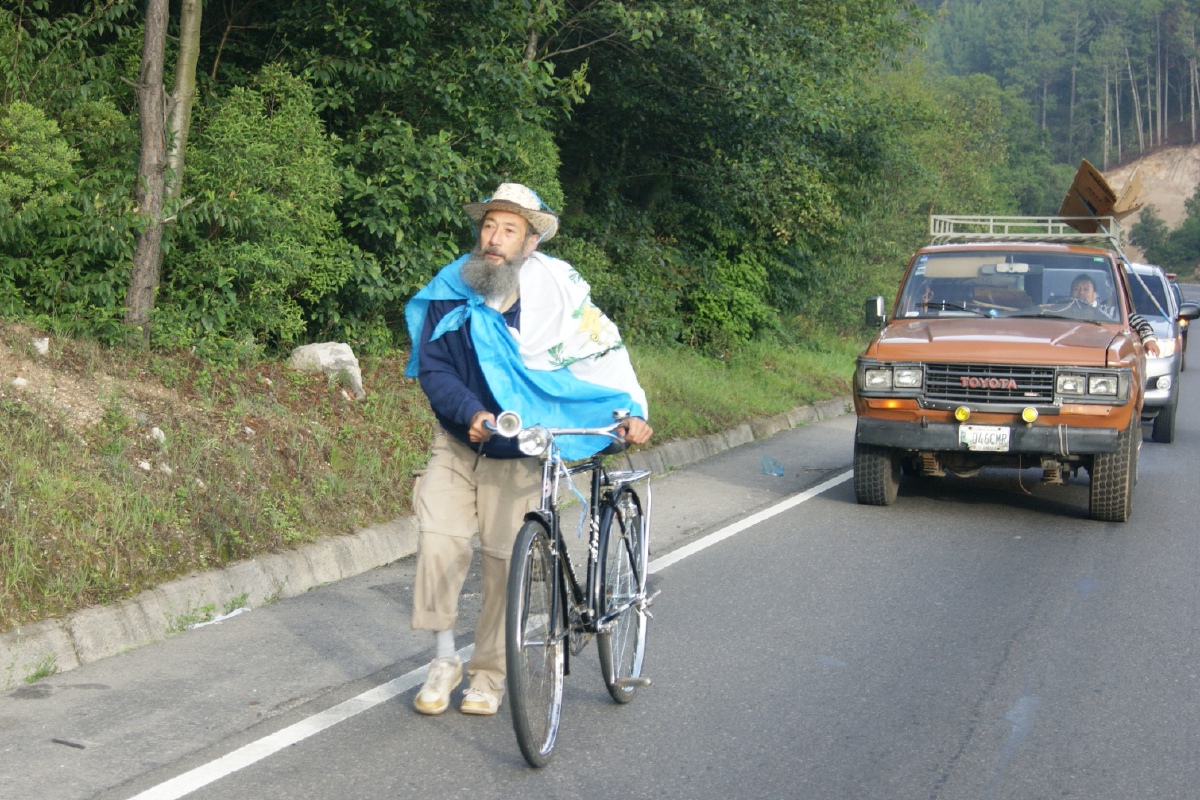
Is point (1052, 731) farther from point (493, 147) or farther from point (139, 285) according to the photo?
point (493, 147)

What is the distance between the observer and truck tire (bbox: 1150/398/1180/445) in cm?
1498

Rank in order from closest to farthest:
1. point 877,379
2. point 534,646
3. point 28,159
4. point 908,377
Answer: point 534,646 < point 28,159 < point 908,377 < point 877,379

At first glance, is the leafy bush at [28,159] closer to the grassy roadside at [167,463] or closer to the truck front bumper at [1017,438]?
the grassy roadside at [167,463]

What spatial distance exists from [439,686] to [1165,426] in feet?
40.2

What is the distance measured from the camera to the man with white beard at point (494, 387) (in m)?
4.92

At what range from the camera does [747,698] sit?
558 centimetres

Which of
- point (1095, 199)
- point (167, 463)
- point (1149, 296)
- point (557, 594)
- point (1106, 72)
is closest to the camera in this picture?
point (557, 594)

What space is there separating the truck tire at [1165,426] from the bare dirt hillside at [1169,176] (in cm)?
10466

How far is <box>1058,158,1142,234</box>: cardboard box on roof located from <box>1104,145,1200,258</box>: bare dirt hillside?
97801 mm

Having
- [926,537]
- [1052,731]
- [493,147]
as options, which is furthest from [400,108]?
[1052,731]

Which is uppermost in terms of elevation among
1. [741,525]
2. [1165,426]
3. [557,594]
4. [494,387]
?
[494,387]

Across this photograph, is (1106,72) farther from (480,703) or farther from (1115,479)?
(480,703)

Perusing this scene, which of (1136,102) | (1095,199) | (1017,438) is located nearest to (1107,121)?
(1136,102)

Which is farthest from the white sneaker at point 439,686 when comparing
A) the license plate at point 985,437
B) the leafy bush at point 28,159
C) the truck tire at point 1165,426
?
the truck tire at point 1165,426
